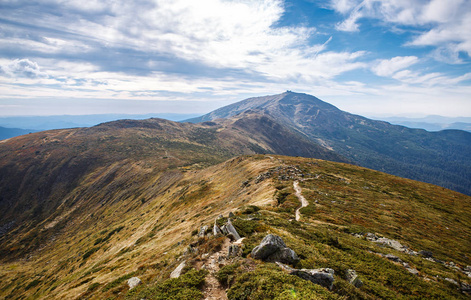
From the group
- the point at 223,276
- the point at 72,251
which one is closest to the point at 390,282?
the point at 223,276

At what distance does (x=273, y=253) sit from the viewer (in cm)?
1659

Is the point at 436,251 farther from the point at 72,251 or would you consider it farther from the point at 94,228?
the point at 94,228

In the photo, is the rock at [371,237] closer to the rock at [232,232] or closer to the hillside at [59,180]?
the rock at [232,232]

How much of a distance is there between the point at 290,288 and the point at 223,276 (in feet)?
17.1

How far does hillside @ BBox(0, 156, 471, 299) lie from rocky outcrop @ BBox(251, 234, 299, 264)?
0.56 metres

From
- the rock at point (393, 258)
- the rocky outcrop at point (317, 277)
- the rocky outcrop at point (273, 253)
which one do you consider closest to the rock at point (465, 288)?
the rock at point (393, 258)

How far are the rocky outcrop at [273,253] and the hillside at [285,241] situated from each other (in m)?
0.56

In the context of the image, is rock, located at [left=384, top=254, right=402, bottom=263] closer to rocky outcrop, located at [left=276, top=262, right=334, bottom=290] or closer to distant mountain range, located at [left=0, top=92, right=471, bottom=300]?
distant mountain range, located at [left=0, top=92, right=471, bottom=300]

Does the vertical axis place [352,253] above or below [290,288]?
below

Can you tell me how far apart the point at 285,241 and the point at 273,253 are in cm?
355

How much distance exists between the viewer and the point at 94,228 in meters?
92.6

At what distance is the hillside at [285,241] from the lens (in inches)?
570

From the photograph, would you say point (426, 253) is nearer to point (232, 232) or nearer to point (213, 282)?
point (232, 232)

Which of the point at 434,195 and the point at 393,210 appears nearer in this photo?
the point at 393,210
